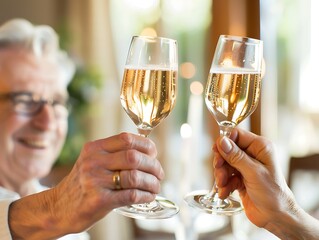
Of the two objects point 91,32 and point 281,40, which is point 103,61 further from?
→ point 281,40

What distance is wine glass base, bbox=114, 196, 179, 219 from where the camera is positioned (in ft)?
3.05

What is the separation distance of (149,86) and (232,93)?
0.57 ft

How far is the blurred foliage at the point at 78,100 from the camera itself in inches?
93.4

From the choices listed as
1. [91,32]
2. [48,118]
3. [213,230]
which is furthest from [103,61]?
[213,230]

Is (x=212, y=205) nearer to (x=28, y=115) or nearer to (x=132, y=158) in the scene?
(x=132, y=158)

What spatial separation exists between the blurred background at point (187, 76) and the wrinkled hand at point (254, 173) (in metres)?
0.79

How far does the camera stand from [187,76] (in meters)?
3.32

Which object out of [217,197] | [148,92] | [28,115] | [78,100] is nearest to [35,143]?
[28,115]

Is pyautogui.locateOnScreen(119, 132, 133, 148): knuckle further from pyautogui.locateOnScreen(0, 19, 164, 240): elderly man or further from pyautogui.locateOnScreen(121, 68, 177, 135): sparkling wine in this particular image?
pyautogui.locateOnScreen(0, 19, 164, 240): elderly man

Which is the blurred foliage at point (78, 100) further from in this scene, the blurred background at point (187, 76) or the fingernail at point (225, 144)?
the fingernail at point (225, 144)

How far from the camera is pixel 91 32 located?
2.59 metres

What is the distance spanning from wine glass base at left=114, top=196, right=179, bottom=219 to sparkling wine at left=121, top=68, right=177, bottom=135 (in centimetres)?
18

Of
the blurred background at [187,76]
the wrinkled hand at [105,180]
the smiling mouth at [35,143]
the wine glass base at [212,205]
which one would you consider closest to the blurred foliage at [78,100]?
the blurred background at [187,76]

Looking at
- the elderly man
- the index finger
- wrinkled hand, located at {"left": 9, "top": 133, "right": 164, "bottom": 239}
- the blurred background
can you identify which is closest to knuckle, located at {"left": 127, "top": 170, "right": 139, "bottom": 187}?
wrinkled hand, located at {"left": 9, "top": 133, "right": 164, "bottom": 239}
